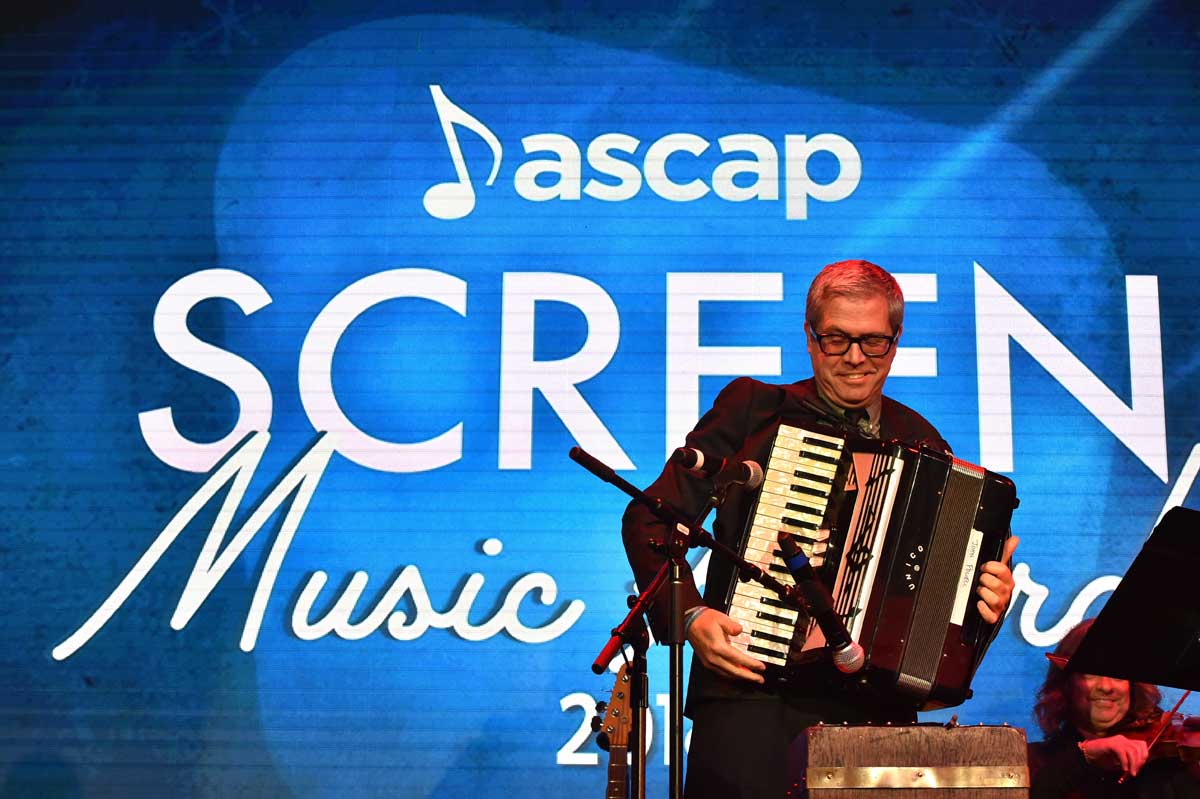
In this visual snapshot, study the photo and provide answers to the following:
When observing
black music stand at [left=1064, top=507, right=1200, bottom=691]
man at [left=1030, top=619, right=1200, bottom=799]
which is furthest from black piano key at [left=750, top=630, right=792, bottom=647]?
man at [left=1030, top=619, right=1200, bottom=799]

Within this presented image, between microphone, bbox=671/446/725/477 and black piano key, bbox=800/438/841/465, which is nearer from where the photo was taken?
microphone, bbox=671/446/725/477

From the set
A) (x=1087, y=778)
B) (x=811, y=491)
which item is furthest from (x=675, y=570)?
(x=1087, y=778)

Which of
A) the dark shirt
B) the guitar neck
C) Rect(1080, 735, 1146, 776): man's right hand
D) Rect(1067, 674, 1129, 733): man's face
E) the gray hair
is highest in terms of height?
the gray hair

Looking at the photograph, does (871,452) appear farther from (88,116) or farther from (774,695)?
(88,116)

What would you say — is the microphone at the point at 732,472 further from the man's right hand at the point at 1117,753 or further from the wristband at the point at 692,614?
the man's right hand at the point at 1117,753

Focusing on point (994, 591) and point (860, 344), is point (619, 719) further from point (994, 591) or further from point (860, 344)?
point (860, 344)

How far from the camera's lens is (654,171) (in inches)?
175

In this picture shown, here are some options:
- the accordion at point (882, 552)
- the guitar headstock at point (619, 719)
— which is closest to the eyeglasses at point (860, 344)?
the accordion at point (882, 552)

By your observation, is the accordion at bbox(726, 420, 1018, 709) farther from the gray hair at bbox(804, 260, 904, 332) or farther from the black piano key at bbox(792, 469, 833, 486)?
the gray hair at bbox(804, 260, 904, 332)

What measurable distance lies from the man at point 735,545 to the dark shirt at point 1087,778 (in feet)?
4.33

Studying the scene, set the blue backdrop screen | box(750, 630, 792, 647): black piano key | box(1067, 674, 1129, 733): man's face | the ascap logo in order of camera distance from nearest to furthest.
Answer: box(750, 630, 792, 647): black piano key < box(1067, 674, 1129, 733): man's face < the blue backdrop screen < the ascap logo

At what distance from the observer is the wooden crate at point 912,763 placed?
88.4 inches

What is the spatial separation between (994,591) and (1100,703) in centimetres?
145

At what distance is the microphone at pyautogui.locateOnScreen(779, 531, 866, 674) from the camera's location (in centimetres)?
225
